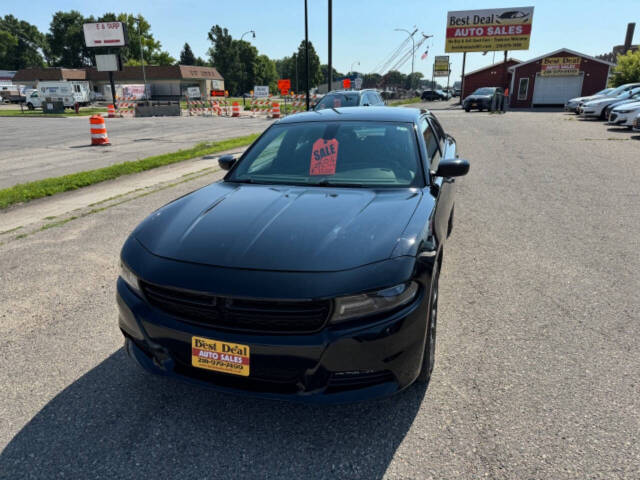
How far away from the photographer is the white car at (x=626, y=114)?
16.8 meters

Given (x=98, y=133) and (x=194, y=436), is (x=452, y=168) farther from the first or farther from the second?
(x=98, y=133)

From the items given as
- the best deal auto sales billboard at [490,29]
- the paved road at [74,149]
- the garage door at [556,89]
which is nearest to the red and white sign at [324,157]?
the paved road at [74,149]

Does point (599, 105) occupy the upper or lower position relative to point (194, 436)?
upper

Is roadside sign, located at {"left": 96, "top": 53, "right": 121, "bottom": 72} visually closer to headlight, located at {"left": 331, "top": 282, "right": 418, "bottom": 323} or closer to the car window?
the car window

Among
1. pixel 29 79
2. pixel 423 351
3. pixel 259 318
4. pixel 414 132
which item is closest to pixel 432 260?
pixel 423 351

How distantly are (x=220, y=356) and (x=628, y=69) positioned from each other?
43237 millimetres

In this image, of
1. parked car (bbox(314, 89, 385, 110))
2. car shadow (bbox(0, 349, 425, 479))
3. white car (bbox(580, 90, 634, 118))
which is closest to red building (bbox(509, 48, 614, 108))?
white car (bbox(580, 90, 634, 118))

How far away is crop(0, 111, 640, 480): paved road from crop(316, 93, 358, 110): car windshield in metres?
10.5

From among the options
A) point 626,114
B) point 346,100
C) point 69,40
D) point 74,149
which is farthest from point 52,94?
point 69,40

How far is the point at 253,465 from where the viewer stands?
6.82 ft

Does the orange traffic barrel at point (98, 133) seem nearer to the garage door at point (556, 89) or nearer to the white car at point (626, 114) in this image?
the white car at point (626, 114)

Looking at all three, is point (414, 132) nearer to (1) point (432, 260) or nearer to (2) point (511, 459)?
(1) point (432, 260)

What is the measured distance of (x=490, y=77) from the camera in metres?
47.4

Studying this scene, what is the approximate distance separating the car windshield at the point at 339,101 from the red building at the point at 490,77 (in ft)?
124
